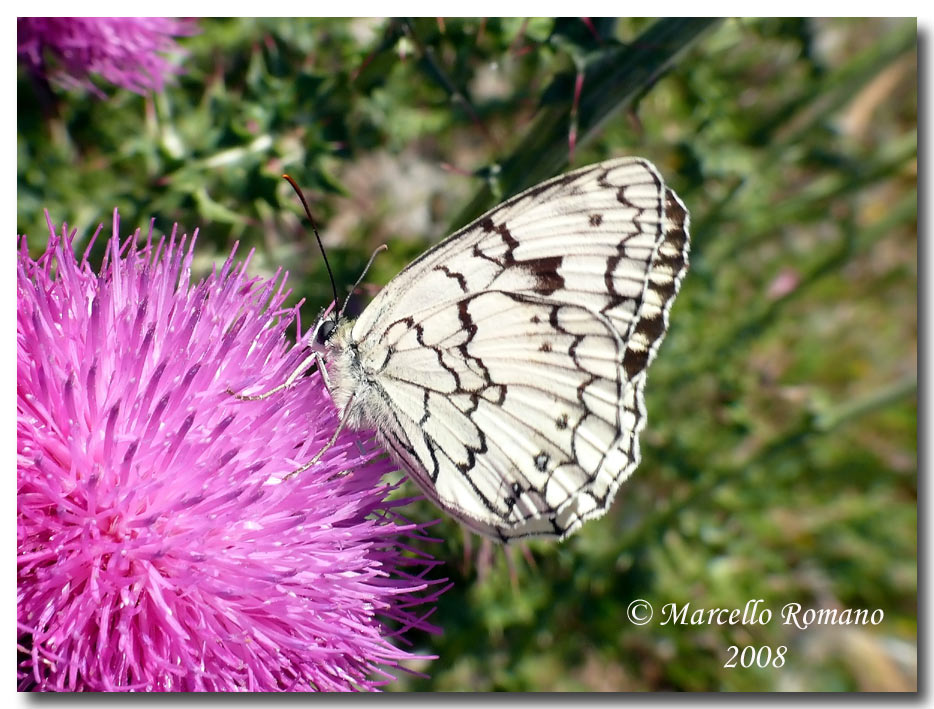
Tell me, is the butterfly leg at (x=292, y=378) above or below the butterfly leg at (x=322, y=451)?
above

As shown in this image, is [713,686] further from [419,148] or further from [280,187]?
[419,148]

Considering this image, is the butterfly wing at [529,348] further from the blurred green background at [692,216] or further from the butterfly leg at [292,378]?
the blurred green background at [692,216]

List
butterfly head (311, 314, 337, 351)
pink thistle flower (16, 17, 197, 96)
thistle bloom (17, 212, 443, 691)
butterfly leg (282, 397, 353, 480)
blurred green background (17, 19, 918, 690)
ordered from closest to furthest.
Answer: thistle bloom (17, 212, 443, 691) < butterfly leg (282, 397, 353, 480) < butterfly head (311, 314, 337, 351) < pink thistle flower (16, 17, 197, 96) < blurred green background (17, 19, 918, 690)

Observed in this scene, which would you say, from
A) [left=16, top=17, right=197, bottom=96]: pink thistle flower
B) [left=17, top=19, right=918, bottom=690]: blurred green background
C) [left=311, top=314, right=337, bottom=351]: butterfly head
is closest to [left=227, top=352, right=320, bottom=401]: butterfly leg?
[left=311, top=314, right=337, bottom=351]: butterfly head

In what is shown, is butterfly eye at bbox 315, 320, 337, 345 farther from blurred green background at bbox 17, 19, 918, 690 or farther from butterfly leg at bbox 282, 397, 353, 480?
blurred green background at bbox 17, 19, 918, 690

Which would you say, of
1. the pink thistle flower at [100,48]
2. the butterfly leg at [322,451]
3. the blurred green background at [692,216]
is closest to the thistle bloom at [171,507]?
the butterfly leg at [322,451]

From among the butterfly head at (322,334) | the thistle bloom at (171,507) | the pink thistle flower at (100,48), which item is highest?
the pink thistle flower at (100,48)

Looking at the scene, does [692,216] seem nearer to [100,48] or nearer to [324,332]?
[324,332]

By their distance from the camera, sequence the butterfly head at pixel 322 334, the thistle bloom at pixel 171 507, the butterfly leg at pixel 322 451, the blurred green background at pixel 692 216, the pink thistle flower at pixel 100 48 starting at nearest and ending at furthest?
1. the thistle bloom at pixel 171 507
2. the butterfly leg at pixel 322 451
3. the butterfly head at pixel 322 334
4. the pink thistle flower at pixel 100 48
5. the blurred green background at pixel 692 216
